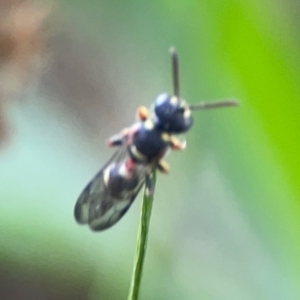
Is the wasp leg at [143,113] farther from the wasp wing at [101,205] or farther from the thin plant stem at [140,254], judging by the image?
the thin plant stem at [140,254]

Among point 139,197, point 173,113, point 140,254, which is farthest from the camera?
point 139,197

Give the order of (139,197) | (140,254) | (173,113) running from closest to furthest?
(140,254), (173,113), (139,197)

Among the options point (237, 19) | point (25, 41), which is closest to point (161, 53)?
point (25, 41)

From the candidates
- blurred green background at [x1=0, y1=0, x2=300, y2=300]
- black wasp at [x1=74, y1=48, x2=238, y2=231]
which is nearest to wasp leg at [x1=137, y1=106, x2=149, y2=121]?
black wasp at [x1=74, y1=48, x2=238, y2=231]

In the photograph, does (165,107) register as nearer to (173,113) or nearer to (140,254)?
(173,113)

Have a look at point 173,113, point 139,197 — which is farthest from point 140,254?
point 139,197

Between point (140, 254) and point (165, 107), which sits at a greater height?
point (165, 107)

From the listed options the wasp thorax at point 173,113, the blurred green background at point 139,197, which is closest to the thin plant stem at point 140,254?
the wasp thorax at point 173,113
